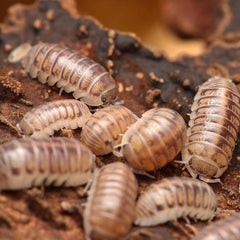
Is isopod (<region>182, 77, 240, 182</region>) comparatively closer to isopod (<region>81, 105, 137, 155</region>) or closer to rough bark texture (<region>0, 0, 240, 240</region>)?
rough bark texture (<region>0, 0, 240, 240</region>)

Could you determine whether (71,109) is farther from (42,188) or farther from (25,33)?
(25,33)

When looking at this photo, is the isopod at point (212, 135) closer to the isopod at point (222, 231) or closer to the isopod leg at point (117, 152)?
the isopod at point (222, 231)

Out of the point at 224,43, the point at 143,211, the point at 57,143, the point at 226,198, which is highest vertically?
the point at 224,43

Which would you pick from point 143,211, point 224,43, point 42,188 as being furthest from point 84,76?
point 224,43

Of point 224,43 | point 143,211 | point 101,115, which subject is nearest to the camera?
point 143,211

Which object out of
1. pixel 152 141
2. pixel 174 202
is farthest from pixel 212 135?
pixel 174 202

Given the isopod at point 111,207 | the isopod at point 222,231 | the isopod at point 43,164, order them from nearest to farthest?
the isopod at point 111,207
the isopod at point 43,164
the isopod at point 222,231

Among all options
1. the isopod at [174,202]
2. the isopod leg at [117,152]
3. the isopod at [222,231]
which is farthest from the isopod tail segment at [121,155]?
the isopod at [222,231]
